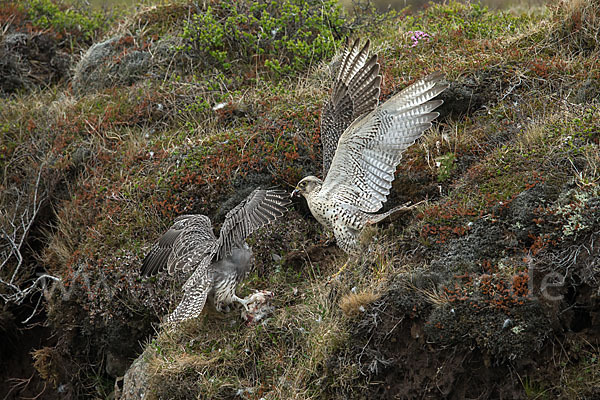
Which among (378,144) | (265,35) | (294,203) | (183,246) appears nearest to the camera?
(378,144)

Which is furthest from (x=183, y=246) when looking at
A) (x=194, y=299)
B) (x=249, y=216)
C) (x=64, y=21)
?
(x=64, y=21)

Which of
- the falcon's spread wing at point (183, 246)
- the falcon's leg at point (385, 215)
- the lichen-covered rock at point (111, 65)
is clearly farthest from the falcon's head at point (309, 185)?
the lichen-covered rock at point (111, 65)

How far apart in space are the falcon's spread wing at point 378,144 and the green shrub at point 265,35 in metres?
3.06

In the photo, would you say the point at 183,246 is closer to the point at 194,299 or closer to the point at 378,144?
the point at 194,299

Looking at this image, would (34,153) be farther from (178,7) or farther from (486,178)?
(486,178)

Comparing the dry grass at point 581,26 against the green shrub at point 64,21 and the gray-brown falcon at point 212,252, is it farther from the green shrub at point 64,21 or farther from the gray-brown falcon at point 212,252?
the green shrub at point 64,21

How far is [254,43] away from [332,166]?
3677 millimetres

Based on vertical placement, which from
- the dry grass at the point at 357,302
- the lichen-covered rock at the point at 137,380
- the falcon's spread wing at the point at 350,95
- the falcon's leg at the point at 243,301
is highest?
the falcon's spread wing at the point at 350,95

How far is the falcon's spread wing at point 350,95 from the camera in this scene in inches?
242

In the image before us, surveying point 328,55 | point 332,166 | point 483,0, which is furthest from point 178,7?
point 332,166

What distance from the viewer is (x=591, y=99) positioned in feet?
20.0

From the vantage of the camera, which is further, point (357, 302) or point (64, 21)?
point (64, 21)

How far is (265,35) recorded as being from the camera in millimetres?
8586

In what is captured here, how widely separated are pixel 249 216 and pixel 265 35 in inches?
155
